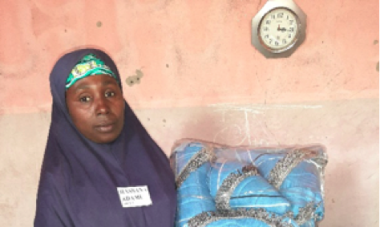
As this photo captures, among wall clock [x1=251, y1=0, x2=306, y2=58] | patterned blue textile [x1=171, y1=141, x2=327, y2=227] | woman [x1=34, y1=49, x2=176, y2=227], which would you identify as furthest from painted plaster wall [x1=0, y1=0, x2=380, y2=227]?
woman [x1=34, y1=49, x2=176, y2=227]

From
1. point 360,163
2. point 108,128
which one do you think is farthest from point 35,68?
point 360,163

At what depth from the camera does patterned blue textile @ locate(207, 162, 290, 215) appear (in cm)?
115

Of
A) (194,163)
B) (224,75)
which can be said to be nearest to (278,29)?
(224,75)

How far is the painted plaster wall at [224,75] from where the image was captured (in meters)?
1.73

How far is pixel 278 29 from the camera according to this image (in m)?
1.72

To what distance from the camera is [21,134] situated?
1.88 meters

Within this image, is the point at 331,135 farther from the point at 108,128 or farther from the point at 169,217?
the point at 108,128

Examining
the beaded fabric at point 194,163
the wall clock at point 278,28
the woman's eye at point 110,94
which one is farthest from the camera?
the wall clock at point 278,28

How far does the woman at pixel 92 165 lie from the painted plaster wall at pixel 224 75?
0.58m

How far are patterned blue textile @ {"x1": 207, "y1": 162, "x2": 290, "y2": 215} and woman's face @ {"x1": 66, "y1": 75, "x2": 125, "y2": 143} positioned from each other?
37 centimetres

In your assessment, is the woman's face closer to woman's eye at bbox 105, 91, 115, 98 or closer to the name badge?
woman's eye at bbox 105, 91, 115, 98

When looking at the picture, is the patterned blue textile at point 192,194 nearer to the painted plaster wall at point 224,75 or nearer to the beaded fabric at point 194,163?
the beaded fabric at point 194,163

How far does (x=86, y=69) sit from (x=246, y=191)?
62 centimetres

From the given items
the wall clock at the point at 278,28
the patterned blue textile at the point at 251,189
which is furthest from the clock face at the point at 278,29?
the patterned blue textile at the point at 251,189
